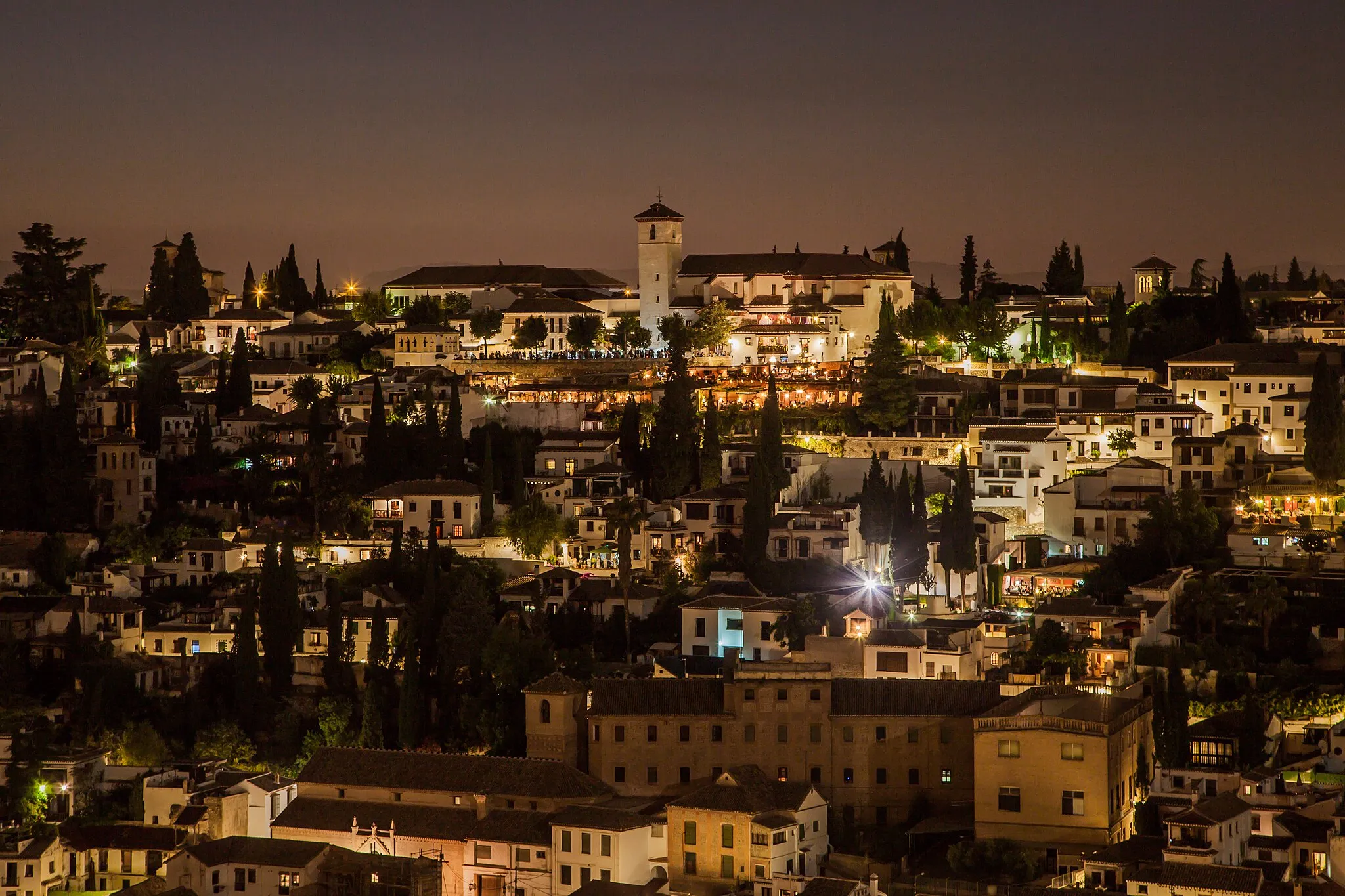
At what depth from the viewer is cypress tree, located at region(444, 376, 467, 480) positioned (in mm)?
47969

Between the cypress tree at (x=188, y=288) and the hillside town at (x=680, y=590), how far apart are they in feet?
6.10

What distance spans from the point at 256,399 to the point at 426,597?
58.0 ft

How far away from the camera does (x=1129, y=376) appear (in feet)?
171

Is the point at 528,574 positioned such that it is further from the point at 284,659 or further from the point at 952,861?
the point at 952,861

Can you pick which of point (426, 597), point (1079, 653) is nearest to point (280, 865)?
point (426, 597)

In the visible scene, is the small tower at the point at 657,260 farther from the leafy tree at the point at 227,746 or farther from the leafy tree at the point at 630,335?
the leafy tree at the point at 227,746

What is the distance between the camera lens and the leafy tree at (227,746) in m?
37.8

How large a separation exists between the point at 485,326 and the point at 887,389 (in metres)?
14.1

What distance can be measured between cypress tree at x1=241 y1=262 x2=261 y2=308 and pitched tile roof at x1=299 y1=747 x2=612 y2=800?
3533 centimetres

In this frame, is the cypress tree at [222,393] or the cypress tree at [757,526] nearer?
the cypress tree at [757,526]

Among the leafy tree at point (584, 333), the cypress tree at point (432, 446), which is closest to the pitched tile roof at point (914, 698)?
the cypress tree at point (432, 446)

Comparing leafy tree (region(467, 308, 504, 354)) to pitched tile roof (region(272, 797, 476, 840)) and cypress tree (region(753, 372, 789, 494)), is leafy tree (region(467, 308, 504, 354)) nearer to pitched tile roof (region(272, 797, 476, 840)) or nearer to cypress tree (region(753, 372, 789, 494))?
cypress tree (region(753, 372, 789, 494))

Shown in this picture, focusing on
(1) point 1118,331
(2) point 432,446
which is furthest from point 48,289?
(1) point 1118,331

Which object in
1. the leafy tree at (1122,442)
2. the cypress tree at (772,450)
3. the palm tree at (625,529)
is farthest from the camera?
the leafy tree at (1122,442)
